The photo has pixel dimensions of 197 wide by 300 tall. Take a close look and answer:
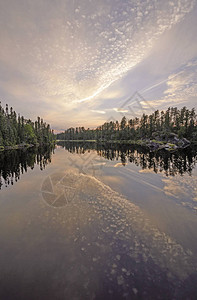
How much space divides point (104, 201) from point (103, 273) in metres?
6.24

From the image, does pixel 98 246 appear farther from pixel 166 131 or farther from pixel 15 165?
pixel 166 131

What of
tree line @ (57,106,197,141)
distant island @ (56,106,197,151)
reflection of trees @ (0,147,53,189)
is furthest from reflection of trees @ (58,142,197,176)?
tree line @ (57,106,197,141)

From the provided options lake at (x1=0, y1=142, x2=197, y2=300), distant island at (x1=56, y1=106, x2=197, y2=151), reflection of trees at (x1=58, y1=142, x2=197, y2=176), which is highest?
distant island at (x1=56, y1=106, x2=197, y2=151)

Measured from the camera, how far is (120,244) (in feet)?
21.8

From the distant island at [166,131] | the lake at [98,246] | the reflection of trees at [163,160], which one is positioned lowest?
the lake at [98,246]

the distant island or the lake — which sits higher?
the distant island

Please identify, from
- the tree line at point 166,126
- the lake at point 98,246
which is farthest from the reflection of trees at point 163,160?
the tree line at point 166,126

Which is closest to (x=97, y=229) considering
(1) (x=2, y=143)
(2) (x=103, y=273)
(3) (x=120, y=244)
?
(3) (x=120, y=244)

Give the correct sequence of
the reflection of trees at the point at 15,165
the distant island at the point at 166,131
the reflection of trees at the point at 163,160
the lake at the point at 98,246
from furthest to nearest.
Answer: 1. the distant island at the point at 166,131
2. the reflection of trees at the point at 163,160
3. the reflection of trees at the point at 15,165
4. the lake at the point at 98,246

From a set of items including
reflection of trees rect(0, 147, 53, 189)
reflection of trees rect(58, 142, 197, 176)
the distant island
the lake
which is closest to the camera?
the lake

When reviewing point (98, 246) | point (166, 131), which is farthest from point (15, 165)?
point (166, 131)

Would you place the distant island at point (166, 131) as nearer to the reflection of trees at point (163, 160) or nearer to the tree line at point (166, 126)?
the tree line at point (166, 126)

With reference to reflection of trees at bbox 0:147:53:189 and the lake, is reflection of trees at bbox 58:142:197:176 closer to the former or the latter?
the lake

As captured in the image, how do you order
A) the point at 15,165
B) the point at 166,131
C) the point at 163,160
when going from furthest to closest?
the point at 166,131 < the point at 163,160 < the point at 15,165
